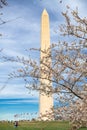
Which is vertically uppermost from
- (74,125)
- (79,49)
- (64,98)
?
(79,49)

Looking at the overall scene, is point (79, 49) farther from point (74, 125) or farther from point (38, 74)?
point (74, 125)

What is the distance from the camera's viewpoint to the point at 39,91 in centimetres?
1512

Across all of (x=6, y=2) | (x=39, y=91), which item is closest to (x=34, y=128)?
(x=39, y=91)

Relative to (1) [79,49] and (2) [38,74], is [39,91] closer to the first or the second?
(2) [38,74]

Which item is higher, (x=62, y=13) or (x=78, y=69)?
(x=62, y=13)

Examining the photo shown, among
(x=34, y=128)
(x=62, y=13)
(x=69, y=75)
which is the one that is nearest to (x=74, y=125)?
(x=69, y=75)

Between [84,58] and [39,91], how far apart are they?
2132 mm

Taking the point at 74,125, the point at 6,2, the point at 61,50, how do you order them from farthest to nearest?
the point at 61,50 → the point at 74,125 → the point at 6,2

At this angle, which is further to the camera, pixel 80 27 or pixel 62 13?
pixel 62 13

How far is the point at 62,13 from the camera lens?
15.9 m

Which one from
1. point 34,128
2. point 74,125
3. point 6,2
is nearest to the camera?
point 6,2

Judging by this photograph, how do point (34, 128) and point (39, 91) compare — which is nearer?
point (39, 91)

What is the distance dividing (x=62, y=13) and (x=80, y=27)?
4.49 ft

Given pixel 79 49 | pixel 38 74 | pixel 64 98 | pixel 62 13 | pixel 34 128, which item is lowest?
pixel 34 128
